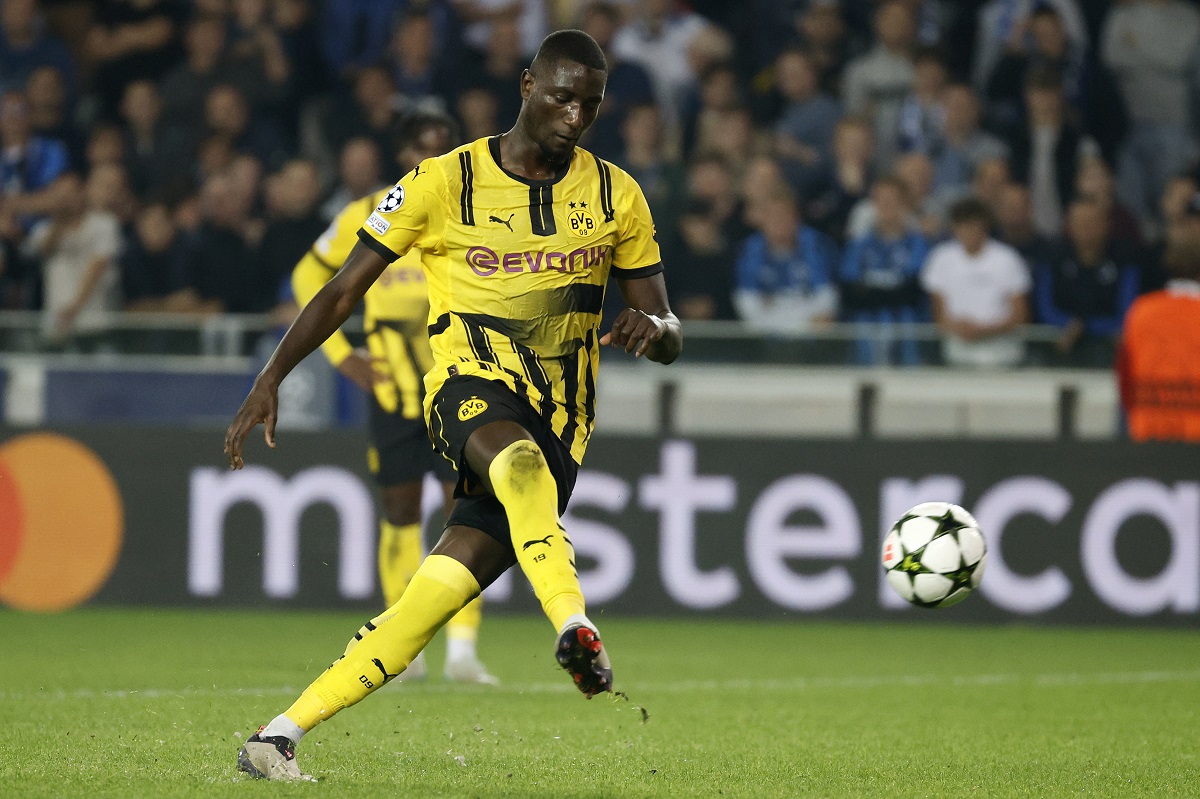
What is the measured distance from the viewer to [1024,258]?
12.4 meters

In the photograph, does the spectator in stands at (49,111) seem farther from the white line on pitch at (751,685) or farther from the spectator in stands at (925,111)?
the white line on pitch at (751,685)

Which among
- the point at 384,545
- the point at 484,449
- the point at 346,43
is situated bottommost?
the point at 384,545

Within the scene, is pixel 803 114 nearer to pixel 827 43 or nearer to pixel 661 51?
pixel 827 43

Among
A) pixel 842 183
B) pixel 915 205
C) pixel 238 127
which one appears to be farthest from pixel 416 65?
pixel 915 205

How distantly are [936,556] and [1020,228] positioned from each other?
268 inches

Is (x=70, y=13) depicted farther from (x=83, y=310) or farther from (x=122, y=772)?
(x=122, y=772)

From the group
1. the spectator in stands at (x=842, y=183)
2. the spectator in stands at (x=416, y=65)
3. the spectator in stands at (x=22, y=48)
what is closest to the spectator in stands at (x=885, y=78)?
the spectator in stands at (x=842, y=183)

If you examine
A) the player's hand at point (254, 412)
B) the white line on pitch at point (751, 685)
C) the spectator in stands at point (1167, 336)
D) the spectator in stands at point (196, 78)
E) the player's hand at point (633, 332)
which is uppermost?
the spectator in stands at point (196, 78)

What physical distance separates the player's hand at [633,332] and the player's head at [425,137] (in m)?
3.18

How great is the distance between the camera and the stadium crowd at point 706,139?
12242mm

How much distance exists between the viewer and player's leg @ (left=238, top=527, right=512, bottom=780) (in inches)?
195

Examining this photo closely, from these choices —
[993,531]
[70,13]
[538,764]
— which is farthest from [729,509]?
[70,13]

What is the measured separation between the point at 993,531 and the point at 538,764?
575 cm

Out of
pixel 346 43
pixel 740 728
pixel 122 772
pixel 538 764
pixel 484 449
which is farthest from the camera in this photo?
pixel 346 43
